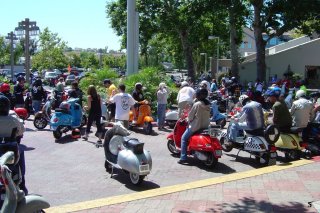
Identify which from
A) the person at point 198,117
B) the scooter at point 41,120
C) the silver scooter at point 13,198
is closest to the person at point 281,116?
the person at point 198,117

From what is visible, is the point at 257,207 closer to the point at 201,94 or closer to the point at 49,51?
the point at 201,94

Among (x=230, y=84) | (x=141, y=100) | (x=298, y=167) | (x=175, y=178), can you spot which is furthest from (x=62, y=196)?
(x=230, y=84)

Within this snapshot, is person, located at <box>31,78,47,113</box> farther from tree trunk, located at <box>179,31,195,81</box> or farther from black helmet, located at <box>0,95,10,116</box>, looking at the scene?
tree trunk, located at <box>179,31,195,81</box>

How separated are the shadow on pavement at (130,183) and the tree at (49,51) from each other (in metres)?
50.9

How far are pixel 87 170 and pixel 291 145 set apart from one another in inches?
179

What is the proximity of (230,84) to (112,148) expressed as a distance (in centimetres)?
1539

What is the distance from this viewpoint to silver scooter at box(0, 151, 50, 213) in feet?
14.6

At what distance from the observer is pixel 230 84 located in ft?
77.0

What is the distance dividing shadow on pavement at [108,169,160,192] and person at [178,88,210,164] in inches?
62.0

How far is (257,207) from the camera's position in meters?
6.53

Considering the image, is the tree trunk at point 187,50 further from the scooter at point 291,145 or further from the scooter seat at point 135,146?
the scooter seat at point 135,146

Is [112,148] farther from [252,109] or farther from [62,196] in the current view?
[252,109]

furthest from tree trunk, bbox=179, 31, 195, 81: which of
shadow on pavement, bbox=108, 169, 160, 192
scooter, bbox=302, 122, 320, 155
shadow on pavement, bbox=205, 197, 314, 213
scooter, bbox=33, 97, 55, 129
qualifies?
shadow on pavement, bbox=205, 197, 314, 213

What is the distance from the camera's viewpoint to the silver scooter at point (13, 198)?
4465 mm
